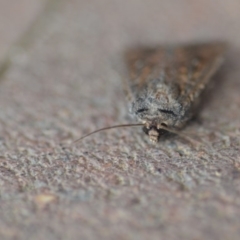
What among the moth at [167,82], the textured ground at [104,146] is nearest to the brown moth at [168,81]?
the moth at [167,82]

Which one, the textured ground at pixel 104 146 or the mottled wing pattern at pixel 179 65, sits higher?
the mottled wing pattern at pixel 179 65

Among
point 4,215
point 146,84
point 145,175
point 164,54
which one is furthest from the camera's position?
point 164,54

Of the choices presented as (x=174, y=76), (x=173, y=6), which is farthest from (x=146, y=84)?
(x=173, y=6)

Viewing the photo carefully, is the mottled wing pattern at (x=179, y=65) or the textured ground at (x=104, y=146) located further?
the mottled wing pattern at (x=179, y=65)

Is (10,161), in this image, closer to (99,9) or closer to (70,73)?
(70,73)

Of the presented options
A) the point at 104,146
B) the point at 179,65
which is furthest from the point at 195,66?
the point at 104,146

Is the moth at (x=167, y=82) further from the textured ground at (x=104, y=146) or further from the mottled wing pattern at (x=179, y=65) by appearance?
the textured ground at (x=104, y=146)
